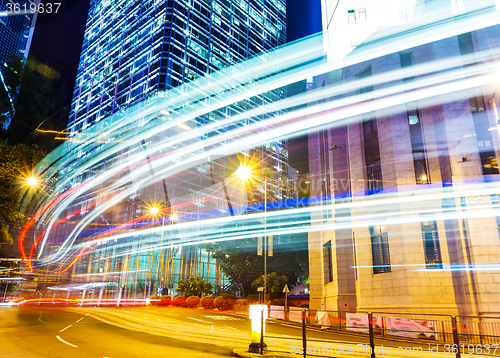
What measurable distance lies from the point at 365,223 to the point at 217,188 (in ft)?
177

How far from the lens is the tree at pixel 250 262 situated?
41.7 meters

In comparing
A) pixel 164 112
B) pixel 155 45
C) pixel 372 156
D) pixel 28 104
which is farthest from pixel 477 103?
pixel 155 45

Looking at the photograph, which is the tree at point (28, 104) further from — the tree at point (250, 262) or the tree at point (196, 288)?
the tree at point (196, 288)

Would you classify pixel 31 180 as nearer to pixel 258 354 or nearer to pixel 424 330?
pixel 258 354

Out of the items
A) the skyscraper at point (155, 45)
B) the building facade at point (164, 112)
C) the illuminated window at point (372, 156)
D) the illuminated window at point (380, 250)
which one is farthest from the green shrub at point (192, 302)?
the skyscraper at point (155, 45)

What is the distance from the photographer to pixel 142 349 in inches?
385

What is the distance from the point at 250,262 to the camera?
41938 mm

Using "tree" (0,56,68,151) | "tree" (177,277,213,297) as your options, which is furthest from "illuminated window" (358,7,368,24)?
"tree" (177,277,213,297)

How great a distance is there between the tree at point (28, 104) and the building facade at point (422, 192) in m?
20.6

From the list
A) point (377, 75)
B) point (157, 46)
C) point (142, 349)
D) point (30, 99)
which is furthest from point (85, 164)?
point (142, 349)

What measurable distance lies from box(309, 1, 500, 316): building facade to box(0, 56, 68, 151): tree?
20.6 meters

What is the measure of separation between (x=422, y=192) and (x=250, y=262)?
2493cm

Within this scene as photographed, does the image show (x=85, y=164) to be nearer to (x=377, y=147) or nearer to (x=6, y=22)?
(x=6, y=22)

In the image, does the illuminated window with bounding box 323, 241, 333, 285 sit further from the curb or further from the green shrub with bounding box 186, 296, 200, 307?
the curb
